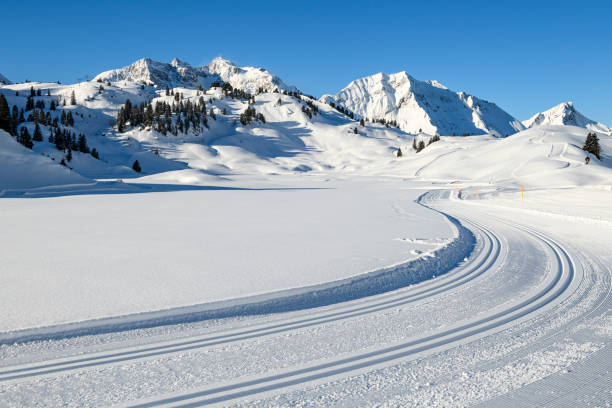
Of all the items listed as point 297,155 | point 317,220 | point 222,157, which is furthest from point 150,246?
point 297,155

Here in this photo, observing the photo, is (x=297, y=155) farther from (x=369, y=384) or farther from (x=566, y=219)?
(x=369, y=384)

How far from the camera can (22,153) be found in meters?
38.2

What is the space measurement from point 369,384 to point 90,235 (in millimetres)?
10122

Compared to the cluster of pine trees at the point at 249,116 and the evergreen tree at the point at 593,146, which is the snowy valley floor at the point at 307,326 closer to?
the evergreen tree at the point at 593,146

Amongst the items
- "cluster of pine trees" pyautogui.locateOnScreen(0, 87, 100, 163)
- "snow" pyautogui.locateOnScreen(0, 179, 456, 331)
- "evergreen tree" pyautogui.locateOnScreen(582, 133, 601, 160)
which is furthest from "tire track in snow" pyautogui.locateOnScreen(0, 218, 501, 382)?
"evergreen tree" pyautogui.locateOnScreen(582, 133, 601, 160)

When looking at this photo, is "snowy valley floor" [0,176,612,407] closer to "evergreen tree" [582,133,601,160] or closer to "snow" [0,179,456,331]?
"snow" [0,179,456,331]

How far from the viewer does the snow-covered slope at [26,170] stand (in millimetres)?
35500

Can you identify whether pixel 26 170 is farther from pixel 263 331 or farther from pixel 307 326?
pixel 307 326

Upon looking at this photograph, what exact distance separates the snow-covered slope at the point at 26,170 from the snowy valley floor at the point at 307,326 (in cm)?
3473

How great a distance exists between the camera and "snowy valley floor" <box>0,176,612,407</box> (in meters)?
3.10

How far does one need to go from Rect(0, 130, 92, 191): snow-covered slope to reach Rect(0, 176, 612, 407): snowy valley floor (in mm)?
34729

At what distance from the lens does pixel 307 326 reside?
4.41 meters

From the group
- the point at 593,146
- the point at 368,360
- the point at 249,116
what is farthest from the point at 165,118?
the point at 368,360

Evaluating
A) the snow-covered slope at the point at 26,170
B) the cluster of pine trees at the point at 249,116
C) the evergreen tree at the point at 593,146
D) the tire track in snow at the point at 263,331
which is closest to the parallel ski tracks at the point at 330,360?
the tire track in snow at the point at 263,331
